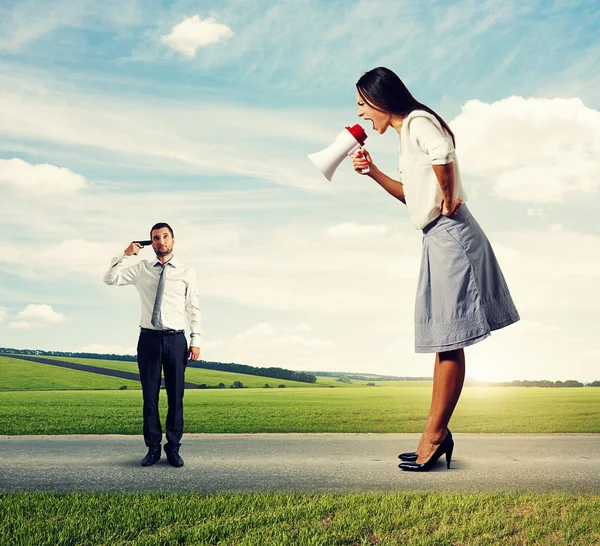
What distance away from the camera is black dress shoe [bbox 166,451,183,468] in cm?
552

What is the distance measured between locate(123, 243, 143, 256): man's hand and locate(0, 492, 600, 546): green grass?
2.10m

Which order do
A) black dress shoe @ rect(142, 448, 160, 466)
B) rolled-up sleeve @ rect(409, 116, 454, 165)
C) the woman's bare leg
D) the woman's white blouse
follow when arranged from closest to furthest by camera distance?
rolled-up sleeve @ rect(409, 116, 454, 165) < the woman's white blouse < the woman's bare leg < black dress shoe @ rect(142, 448, 160, 466)

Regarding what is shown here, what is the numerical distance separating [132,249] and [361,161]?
7.68ft

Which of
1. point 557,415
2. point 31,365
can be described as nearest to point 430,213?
point 557,415

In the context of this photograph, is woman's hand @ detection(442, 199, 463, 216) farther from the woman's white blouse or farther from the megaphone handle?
the megaphone handle

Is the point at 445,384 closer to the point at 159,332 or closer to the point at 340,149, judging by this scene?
the point at 340,149

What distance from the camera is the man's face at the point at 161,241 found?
5699 mm

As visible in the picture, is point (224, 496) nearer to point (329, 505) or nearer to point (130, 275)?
A: point (329, 505)

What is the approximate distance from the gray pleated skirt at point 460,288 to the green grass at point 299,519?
108cm

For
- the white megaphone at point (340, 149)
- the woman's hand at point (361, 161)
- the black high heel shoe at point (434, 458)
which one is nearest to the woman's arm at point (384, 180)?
the woman's hand at point (361, 161)

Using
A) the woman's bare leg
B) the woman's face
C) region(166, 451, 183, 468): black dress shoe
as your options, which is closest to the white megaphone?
the woman's face

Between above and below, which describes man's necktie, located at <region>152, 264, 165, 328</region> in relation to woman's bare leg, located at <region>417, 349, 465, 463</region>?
above

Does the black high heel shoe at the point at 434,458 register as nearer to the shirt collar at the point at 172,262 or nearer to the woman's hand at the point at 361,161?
the woman's hand at the point at 361,161

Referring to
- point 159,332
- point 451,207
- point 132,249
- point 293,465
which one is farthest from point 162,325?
A: point 451,207
